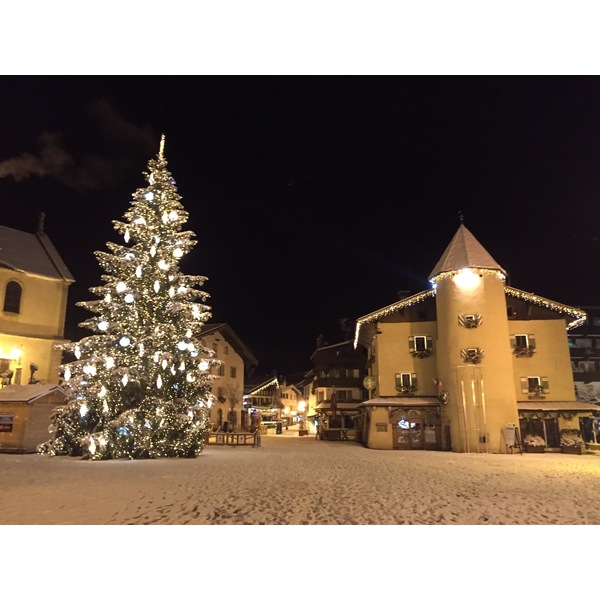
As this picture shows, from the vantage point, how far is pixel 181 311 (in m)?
18.4

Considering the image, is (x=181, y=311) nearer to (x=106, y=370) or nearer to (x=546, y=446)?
(x=106, y=370)

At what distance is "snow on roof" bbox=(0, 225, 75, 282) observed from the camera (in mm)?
30289

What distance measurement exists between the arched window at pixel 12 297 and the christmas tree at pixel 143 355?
48.1ft

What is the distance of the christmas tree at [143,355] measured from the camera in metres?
17.0

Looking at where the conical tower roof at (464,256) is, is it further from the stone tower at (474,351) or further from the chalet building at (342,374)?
the chalet building at (342,374)

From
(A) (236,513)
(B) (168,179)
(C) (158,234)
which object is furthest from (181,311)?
(A) (236,513)

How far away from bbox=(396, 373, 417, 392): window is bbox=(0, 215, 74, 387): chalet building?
21.1 meters

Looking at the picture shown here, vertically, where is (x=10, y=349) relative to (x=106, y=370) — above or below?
above

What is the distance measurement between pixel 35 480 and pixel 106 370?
6.16 meters

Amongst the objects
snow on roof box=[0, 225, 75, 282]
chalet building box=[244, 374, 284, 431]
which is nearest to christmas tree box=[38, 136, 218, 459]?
snow on roof box=[0, 225, 75, 282]

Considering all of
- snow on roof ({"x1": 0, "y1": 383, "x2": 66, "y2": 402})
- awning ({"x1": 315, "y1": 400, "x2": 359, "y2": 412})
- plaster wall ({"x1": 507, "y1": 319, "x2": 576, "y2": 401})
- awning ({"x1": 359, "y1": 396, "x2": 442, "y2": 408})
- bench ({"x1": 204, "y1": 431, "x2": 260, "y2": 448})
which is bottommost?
bench ({"x1": 204, "y1": 431, "x2": 260, "y2": 448})

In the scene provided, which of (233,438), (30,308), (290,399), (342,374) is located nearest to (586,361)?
(342,374)

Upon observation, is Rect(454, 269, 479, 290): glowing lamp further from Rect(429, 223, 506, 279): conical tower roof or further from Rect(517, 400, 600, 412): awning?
Rect(517, 400, 600, 412): awning

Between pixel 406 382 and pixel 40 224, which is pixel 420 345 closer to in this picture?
pixel 406 382
